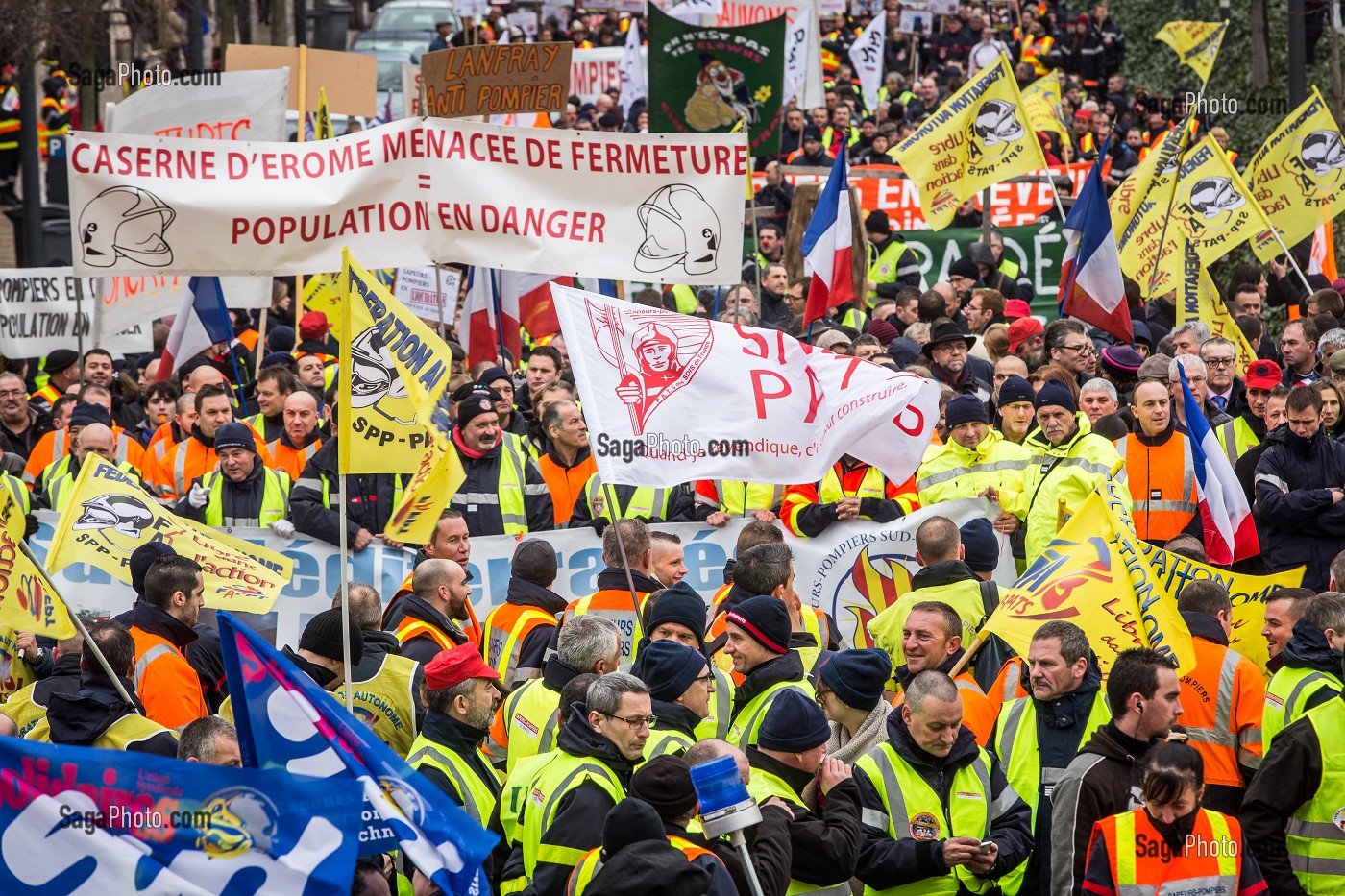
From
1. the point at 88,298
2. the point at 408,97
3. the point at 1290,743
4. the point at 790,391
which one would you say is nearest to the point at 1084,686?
the point at 1290,743

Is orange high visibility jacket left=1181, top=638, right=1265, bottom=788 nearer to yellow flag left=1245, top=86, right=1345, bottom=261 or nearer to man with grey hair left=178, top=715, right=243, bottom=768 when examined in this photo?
man with grey hair left=178, top=715, right=243, bottom=768

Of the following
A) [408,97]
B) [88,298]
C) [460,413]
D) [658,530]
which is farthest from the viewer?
[408,97]

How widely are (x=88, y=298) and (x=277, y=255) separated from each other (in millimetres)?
5887

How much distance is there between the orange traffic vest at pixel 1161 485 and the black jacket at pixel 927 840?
4147 mm

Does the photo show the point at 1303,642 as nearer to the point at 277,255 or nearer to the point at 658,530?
the point at 658,530

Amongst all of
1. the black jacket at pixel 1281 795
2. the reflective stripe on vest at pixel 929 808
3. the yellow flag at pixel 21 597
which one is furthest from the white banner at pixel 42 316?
the black jacket at pixel 1281 795

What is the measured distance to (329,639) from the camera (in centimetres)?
689

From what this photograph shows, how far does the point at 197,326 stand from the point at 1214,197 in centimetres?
769

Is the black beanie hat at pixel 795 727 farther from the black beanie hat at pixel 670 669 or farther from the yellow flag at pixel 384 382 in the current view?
the yellow flag at pixel 384 382

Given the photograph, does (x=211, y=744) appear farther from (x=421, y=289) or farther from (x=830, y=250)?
(x=421, y=289)

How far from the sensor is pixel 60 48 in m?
22.9

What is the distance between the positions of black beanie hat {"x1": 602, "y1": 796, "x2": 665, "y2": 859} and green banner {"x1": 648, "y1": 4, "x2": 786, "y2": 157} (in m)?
10.9

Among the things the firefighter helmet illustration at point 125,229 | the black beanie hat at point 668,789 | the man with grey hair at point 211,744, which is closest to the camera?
the black beanie hat at point 668,789

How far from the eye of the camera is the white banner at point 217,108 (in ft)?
45.2
